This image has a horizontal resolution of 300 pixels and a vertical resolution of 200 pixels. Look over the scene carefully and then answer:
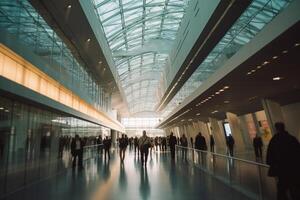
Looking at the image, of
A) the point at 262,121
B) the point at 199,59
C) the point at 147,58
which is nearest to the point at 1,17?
the point at 199,59

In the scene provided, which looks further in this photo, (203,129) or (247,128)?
(203,129)

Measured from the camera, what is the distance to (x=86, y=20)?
12242 millimetres

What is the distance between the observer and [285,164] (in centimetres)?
508

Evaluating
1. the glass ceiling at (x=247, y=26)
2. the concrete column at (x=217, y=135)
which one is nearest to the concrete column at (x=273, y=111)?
the glass ceiling at (x=247, y=26)

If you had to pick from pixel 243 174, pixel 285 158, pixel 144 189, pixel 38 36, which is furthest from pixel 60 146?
pixel 285 158

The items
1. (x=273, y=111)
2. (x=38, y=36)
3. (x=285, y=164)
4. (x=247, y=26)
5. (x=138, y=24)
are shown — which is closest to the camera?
(x=285, y=164)

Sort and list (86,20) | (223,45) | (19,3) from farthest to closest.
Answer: (86,20) < (223,45) < (19,3)

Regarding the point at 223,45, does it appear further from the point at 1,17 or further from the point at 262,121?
the point at 262,121

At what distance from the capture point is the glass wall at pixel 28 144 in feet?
26.4

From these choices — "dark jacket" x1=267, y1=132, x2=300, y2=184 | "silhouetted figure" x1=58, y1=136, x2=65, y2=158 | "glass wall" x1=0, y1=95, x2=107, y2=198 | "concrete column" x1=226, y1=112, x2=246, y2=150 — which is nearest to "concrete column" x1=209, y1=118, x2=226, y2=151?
"concrete column" x1=226, y1=112, x2=246, y2=150

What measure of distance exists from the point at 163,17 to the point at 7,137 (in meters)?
19.7

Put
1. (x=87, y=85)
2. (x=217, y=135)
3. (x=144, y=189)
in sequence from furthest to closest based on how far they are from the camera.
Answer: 1. (x=217, y=135)
2. (x=87, y=85)
3. (x=144, y=189)

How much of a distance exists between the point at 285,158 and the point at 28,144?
8.73 m

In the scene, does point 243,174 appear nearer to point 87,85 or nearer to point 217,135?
point 87,85
